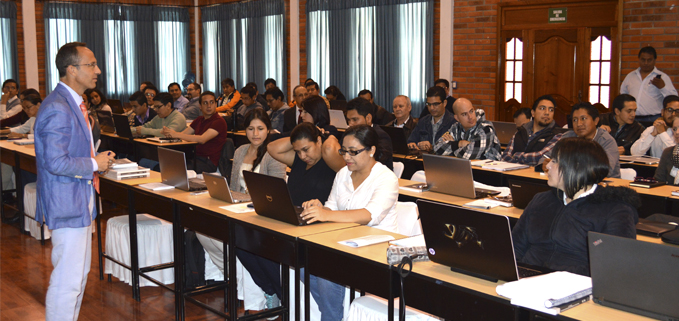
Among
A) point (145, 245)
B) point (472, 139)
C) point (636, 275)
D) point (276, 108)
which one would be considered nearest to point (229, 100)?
point (276, 108)

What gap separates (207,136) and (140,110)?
1661 mm

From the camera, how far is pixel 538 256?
252cm

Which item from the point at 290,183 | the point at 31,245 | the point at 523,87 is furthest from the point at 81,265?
the point at 523,87

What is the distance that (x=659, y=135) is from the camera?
18.7ft

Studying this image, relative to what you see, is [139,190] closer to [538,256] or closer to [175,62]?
[538,256]

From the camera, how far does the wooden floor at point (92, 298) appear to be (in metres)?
3.85

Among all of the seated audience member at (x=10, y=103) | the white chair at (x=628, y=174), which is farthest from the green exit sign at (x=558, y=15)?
the seated audience member at (x=10, y=103)

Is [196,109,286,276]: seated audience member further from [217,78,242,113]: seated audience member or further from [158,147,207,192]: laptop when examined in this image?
[217,78,242,113]: seated audience member

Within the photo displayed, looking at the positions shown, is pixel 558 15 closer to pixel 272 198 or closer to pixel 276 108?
pixel 276 108

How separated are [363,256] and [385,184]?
0.71 meters

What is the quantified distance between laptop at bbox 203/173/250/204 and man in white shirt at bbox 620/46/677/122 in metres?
5.35

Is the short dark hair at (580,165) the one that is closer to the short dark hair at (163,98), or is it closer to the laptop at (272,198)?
the laptop at (272,198)

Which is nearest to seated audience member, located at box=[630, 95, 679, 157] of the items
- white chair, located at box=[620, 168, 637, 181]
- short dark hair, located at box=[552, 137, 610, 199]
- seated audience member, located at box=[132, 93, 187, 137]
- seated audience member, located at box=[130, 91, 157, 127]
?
white chair, located at box=[620, 168, 637, 181]

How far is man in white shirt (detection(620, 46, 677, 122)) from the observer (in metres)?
6.95
